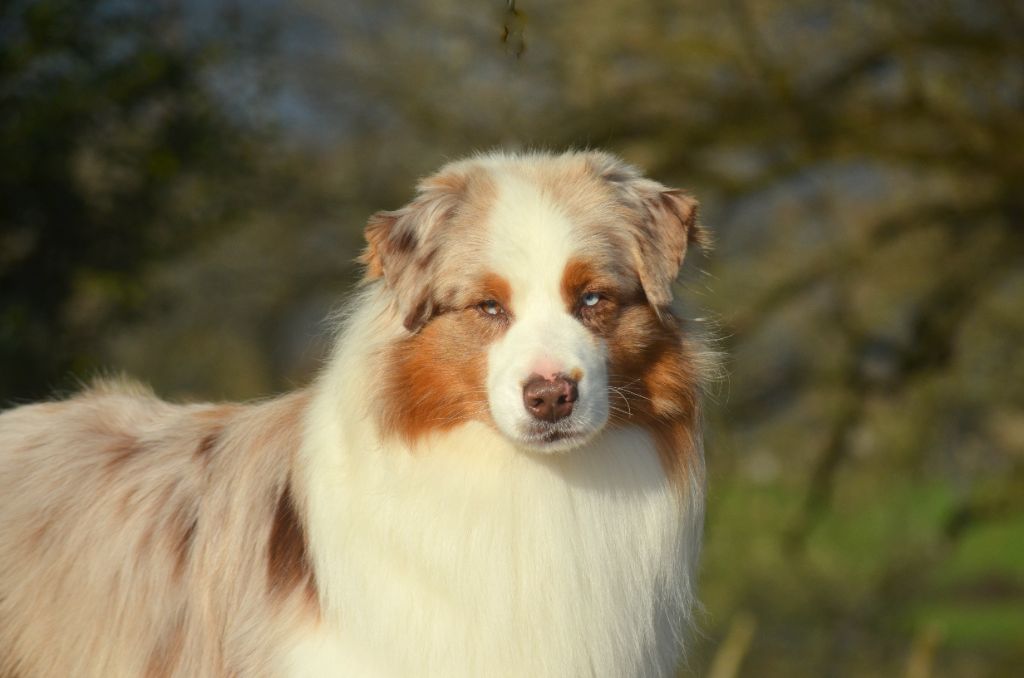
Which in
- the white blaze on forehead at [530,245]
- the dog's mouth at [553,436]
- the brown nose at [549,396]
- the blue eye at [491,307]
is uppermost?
the white blaze on forehead at [530,245]

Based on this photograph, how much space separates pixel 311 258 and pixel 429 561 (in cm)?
746

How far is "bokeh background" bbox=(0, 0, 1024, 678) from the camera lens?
10.3 meters

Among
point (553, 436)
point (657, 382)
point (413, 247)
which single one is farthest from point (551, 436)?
point (413, 247)

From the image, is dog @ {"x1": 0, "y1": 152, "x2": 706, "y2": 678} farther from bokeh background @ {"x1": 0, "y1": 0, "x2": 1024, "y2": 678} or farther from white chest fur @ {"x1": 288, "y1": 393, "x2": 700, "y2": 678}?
bokeh background @ {"x1": 0, "y1": 0, "x2": 1024, "y2": 678}

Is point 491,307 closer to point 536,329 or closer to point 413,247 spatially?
point 536,329

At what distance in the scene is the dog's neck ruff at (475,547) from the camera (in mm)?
4410

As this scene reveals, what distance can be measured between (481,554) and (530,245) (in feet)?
3.27

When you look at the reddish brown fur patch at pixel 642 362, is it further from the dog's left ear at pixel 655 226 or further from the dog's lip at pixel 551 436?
the dog's lip at pixel 551 436

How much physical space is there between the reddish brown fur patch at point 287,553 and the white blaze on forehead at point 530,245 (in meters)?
1.07

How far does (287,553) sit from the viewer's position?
15.3 feet

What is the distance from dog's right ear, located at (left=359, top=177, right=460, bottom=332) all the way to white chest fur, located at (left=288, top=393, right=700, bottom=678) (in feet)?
1.39

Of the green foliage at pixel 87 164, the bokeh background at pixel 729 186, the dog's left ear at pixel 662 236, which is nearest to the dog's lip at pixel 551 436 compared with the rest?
the dog's left ear at pixel 662 236

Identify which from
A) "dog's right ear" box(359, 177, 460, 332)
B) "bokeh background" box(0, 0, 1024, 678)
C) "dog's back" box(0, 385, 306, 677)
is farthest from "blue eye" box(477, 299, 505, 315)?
"bokeh background" box(0, 0, 1024, 678)

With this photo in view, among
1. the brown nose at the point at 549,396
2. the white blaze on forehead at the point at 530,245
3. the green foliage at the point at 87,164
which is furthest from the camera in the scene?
the green foliage at the point at 87,164
